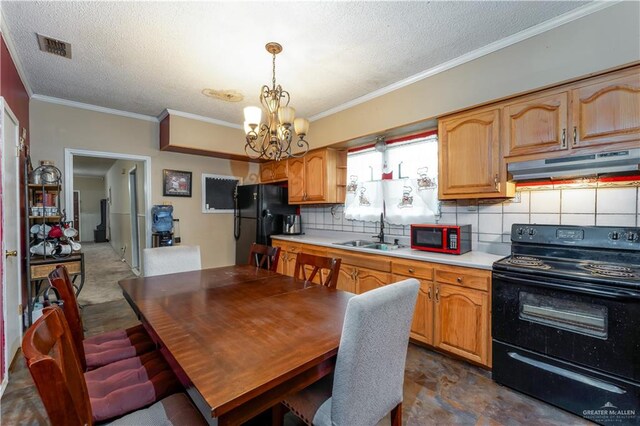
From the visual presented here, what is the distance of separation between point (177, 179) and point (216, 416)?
3.94 m

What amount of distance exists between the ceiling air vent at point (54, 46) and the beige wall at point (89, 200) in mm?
9669

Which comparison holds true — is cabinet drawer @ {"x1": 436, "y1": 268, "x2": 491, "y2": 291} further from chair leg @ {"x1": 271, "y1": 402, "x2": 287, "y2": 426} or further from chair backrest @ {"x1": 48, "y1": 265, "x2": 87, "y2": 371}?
Result: chair backrest @ {"x1": 48, "y1": 265, "x2": 87, "y2": 371}

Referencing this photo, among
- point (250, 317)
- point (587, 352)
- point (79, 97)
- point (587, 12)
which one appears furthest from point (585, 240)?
point (79, 97)

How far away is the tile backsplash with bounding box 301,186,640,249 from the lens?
6.31 feet

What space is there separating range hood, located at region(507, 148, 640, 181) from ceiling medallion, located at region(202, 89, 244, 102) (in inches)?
108

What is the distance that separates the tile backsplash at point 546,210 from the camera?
1925mm

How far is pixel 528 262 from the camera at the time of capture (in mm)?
1969

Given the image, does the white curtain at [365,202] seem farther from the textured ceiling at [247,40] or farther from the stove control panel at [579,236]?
the stove control panel at [579,236]

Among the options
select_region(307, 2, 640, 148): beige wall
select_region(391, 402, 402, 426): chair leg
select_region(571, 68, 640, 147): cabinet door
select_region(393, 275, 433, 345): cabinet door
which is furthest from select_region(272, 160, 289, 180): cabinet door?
select_region(391, 402, 402, 426): chair leg

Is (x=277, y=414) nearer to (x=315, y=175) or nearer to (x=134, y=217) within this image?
(x=315, y=175)

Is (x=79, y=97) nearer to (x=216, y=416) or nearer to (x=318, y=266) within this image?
(x=318, y=266)

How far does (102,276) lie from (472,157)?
20.8 ft

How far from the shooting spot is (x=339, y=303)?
5.22 ft

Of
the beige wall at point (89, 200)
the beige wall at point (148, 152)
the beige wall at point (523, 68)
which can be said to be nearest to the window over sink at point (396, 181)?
the beige wall at point (523, 68)
